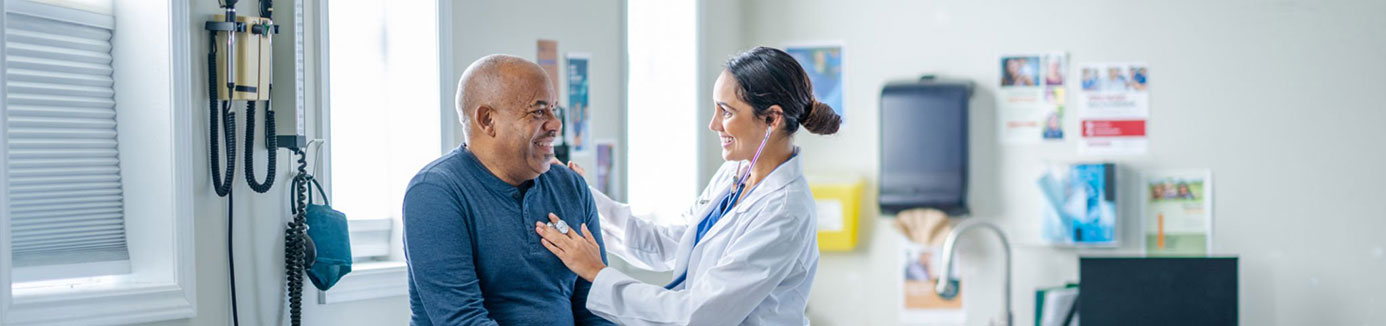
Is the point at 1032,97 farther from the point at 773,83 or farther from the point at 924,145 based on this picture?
the point at 773,83

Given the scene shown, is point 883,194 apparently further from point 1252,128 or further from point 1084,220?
point 1252,128

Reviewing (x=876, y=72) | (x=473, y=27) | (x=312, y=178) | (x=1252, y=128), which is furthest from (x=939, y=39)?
(x=312, y=178)

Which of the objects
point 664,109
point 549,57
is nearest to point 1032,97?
point 664,109

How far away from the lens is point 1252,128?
10.8 feet

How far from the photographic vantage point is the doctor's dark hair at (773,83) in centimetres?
199

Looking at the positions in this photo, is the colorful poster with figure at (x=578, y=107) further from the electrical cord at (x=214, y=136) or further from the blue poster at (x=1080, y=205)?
the blue poster at (x=1080, y=205)

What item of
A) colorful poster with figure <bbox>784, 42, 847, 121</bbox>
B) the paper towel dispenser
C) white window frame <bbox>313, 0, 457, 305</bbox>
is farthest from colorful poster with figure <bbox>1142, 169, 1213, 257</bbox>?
white window frame <bbox>313, 0, 457, 305</bbox>

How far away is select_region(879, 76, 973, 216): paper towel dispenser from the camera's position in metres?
3.42

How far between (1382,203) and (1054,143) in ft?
2.86

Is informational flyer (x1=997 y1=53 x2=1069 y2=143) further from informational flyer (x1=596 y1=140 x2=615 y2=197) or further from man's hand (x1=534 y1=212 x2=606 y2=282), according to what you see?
man's hand (x1=534 y1=212 x2=606 y2=282)

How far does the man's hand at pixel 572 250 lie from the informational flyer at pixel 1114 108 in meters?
2.00

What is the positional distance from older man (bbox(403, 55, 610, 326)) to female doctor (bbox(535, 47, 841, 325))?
0.06 meters

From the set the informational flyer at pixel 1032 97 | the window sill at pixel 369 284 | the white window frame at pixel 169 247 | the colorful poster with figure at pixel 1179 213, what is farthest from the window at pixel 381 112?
the colorful poster with figure at pixel 1179 213

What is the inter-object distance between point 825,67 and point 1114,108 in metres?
0.86
